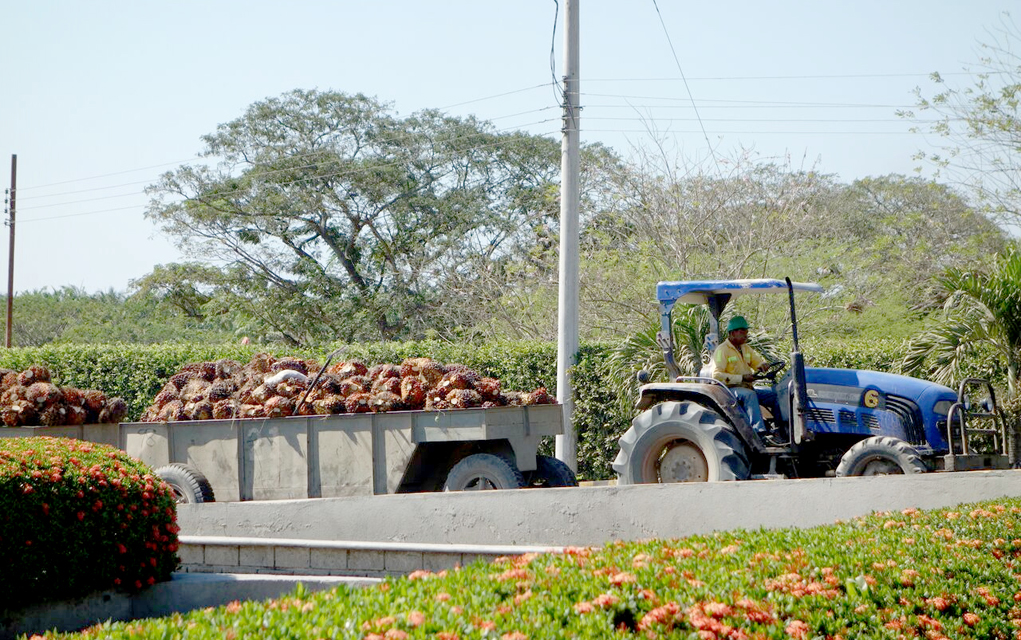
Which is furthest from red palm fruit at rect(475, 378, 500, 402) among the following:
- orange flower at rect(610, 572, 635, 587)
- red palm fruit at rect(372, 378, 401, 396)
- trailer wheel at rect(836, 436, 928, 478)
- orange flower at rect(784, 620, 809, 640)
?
orange flower at rect(784, 620, 809, 640)

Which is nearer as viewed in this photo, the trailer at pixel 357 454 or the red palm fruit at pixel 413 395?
the trailer at pixel 357 454

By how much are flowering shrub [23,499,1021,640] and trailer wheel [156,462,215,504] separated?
6495 mm

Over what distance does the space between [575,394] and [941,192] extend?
21.4 meters

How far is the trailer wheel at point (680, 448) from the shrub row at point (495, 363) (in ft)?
14.3

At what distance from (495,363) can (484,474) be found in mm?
6495

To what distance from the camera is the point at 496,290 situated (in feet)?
83.7

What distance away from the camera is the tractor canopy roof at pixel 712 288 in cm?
1050

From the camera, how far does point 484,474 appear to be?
10.5m

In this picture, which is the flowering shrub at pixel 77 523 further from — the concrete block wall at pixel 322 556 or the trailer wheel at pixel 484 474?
the trailer wheel at pixel 484 474

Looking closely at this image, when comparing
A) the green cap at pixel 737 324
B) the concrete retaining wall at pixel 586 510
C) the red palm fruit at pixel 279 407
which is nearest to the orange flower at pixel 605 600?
the concrete retaining wall at pixel 586 510

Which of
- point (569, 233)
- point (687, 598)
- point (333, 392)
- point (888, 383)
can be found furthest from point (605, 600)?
point (569, 233)

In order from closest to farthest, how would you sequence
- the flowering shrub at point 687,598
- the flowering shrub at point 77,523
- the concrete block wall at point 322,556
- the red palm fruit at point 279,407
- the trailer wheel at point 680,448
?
the flowering shrub at point 687,598
the flowering shrub at point 77,523
the concrete block wall at point 322,556
the trailer wheel at point 680,448
the red palm fruit at point 279,407

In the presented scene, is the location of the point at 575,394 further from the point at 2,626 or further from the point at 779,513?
the point at 2,626

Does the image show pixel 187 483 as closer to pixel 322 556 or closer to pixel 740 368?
pixel 322 556
